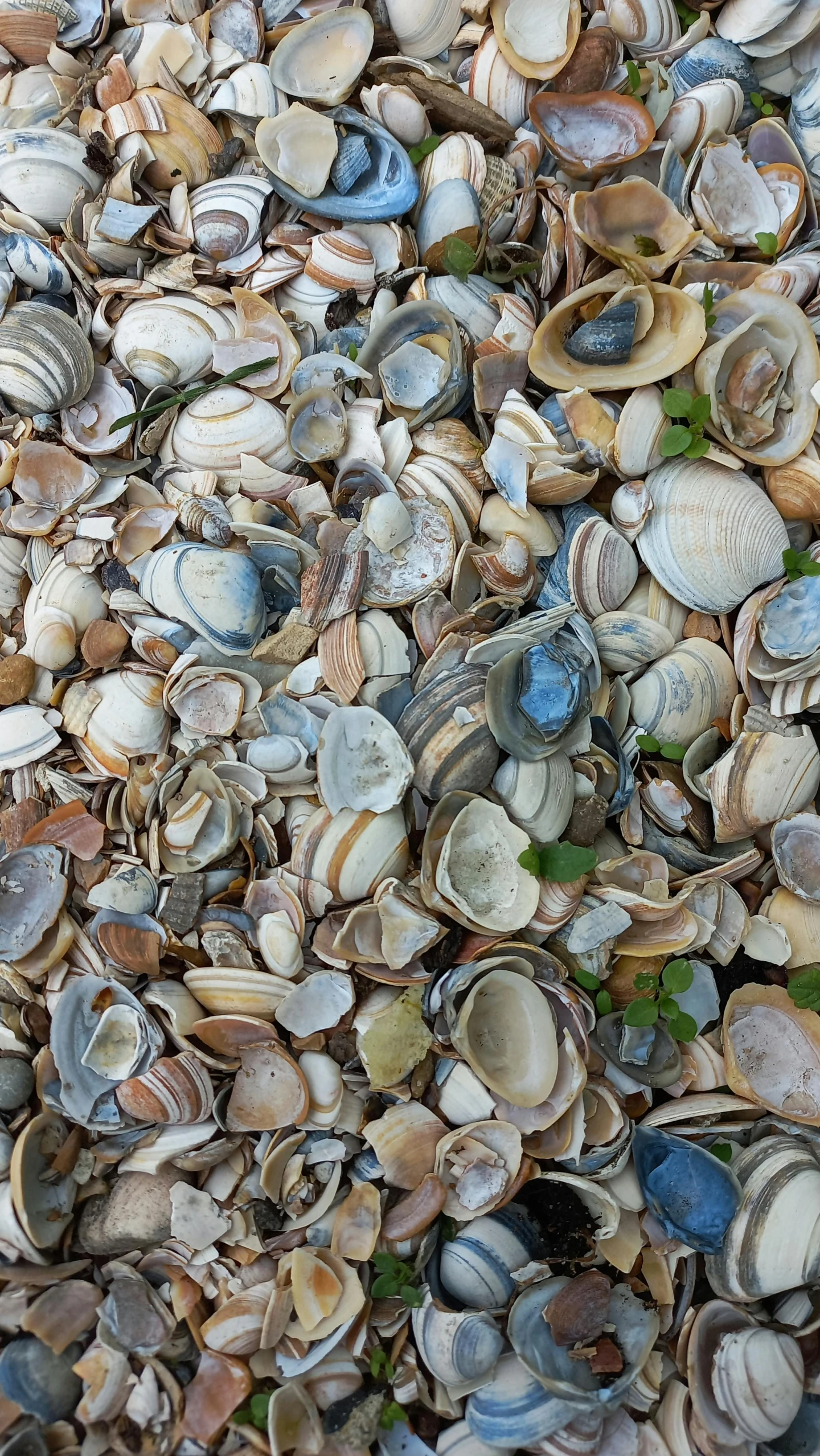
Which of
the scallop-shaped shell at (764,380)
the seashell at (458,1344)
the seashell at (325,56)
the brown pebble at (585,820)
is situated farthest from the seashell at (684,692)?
the seashell at (325,56)

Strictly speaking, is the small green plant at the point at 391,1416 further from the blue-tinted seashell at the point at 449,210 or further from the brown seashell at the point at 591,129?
the brown seashell at the point at 591,129

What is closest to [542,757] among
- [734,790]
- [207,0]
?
[734,790]

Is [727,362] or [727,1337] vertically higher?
[727,362]

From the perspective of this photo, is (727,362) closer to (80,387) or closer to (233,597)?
(233,597)

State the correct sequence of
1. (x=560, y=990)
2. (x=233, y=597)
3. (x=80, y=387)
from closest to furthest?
(x=560, y=990), (x=233, y=597), (x=80, y=387)

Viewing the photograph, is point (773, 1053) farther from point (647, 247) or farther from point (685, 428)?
point (647, 247)

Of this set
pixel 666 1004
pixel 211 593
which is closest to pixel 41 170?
pixel 211 593

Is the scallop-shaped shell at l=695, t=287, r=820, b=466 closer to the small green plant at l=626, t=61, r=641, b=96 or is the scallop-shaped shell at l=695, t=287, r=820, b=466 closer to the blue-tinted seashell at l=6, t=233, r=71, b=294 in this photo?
the small green plant at l=626, t=61, r=641, b=96

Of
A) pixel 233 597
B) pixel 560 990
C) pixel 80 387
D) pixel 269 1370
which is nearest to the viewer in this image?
pixel 269 1370
